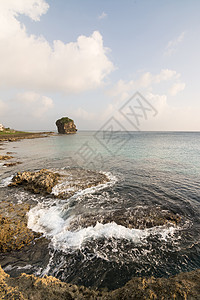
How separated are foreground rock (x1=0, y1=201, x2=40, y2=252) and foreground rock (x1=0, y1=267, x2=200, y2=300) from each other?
119 inches

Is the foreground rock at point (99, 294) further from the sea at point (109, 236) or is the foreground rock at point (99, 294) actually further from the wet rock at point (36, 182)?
the wet rock at point (36, 182)

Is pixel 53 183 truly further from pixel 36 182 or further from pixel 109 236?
pixel 109 236

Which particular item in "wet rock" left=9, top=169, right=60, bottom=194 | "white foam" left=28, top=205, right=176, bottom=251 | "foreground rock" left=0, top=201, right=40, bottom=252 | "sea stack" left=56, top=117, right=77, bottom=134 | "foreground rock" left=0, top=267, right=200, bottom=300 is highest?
"sea stack" left=56, top=117, right=77, bottom=134

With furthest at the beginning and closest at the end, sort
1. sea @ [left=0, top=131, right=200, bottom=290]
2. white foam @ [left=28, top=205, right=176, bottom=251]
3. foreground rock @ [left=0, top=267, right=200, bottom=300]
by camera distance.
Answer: white foam @ [left=28, top=205, right=176, bottom=251] → sea @ [left=0, top=131, right=200, bottom=290] → foreground rock @ [left=0, top=267, right=200, bottom=300]

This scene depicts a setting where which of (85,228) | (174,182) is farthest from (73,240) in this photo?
(174,182)

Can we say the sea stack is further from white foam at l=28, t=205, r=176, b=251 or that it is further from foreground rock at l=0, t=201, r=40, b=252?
white foam at l=28, t=205, r=176, b=251

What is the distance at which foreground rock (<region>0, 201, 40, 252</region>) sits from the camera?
6447 mm

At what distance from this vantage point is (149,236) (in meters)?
7.10

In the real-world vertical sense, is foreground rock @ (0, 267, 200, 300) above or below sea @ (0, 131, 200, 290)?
above

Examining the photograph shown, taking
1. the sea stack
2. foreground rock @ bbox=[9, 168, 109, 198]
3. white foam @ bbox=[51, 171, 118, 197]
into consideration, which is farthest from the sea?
the sea stack

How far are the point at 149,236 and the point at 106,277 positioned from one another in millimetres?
3287

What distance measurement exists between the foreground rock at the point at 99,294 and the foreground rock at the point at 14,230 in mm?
3011

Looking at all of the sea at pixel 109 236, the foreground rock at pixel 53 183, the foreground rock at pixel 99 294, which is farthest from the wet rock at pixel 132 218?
the foreground rock at pixel 99 294

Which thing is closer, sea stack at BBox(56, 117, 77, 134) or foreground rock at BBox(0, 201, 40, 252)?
foreground rock at BBox(0, 201, 40, 252)
